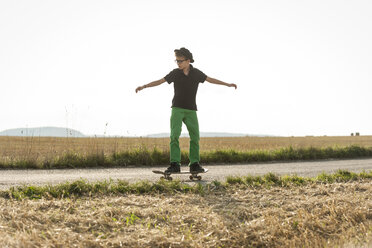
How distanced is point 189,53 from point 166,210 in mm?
3844

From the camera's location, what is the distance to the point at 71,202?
5273 mm

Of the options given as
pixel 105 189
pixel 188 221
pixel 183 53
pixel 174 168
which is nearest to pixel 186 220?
pixel 188 221

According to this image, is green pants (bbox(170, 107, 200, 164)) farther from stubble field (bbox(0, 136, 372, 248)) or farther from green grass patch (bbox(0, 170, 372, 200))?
stubble field (bbox(0, 136, 372, 248))

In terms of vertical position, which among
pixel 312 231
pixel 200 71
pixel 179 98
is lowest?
pixel 312 231

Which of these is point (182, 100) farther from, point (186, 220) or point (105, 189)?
point (186, 220)

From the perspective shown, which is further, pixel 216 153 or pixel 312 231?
pixel 216 153

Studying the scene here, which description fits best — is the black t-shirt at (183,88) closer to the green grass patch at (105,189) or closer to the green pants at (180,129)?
the green pants at (180,129)

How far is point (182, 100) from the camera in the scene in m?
7.55

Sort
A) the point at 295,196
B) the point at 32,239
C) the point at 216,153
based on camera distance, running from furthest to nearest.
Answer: the point at 216,153
the point at 295,196
the point at 32,239

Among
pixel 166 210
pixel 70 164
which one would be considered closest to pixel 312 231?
pixel 166 210

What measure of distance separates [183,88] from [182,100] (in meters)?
0.26

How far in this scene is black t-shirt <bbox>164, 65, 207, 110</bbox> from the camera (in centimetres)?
755

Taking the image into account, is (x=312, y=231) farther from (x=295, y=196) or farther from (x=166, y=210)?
(x=166, y=210)

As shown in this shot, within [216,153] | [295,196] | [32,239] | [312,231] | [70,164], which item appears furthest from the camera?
[216,153]
